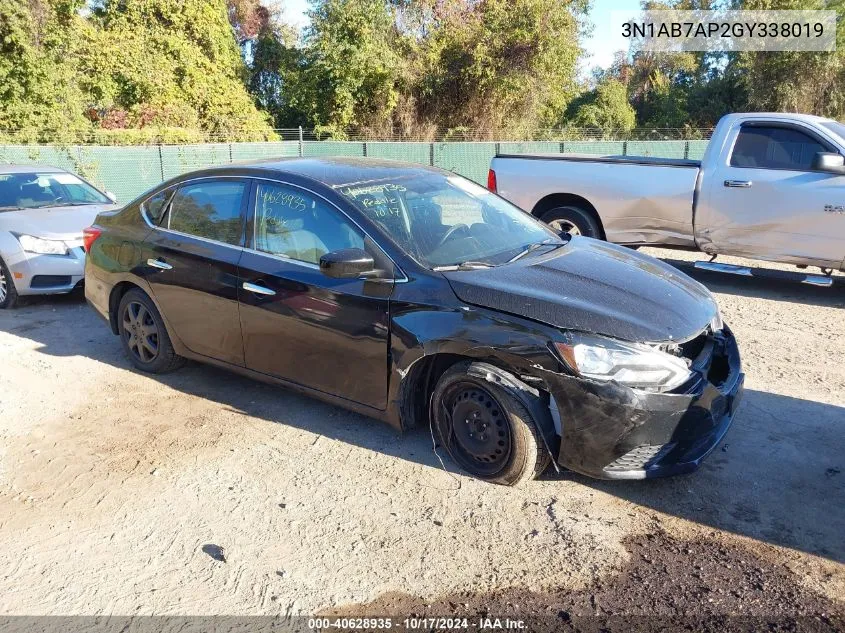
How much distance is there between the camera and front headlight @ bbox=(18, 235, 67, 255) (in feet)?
24.9

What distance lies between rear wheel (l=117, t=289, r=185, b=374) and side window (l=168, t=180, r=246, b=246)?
2.21 ft

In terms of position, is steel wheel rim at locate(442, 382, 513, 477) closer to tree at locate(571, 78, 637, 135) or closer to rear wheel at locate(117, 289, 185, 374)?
rear wheel at locate(117, 289, 185, 374)

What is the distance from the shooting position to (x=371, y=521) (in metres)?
3.66

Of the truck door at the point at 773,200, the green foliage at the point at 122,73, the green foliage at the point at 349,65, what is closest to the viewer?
the truck door at the point at 773,200

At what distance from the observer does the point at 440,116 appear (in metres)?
31.1

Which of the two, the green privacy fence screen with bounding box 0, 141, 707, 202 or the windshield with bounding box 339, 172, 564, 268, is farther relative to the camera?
the green privacy fence screen with bounding box 0, 141, 707, 202

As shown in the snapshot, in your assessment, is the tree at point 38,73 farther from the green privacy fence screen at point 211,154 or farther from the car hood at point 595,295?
the car hood at point 595,295

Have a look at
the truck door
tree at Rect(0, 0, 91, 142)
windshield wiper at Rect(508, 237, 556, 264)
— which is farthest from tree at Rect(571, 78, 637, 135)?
windshield wiper at Rect(508, 237, 556, 264)

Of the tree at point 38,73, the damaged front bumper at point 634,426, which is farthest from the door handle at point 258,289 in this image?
the tree at point 38,73

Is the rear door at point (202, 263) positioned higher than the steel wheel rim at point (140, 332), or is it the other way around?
the rear door at point (202, 263)

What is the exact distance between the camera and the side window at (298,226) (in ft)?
14.3

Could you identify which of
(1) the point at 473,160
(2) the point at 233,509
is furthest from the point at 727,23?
(2) the point at 233,509

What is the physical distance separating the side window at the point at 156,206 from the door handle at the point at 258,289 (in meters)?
1.25

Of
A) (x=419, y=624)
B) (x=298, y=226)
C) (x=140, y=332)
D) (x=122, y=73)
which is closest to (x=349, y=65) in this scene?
(x=122, y=73)
